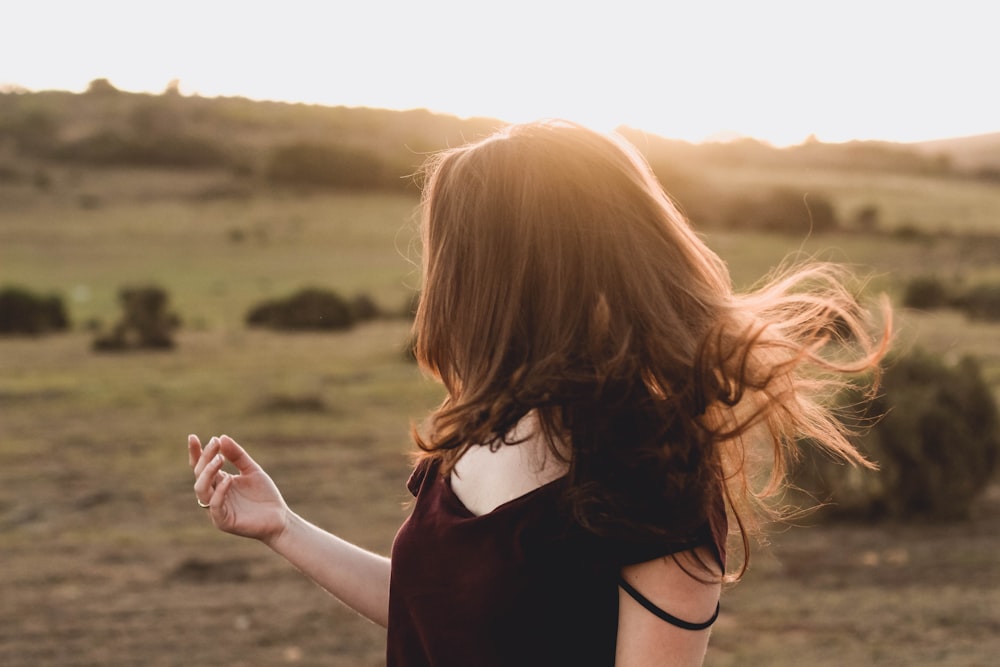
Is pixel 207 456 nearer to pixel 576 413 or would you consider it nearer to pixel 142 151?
pixel 576 413

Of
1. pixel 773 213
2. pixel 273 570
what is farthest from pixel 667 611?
pixel 773 213

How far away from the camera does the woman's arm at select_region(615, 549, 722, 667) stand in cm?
139

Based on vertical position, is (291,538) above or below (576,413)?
below

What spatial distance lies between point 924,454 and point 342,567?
6656mm

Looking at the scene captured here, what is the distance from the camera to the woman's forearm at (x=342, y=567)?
194cm

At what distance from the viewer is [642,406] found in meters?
1.49

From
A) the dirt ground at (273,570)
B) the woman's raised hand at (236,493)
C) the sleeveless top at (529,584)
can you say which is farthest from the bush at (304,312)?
the sleeveless top at (529,584)

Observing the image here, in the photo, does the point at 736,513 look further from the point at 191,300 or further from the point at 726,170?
the point at 726,170

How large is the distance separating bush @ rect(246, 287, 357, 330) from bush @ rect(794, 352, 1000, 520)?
1261 centimetres

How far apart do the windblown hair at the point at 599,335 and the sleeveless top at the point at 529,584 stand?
45 millimetres

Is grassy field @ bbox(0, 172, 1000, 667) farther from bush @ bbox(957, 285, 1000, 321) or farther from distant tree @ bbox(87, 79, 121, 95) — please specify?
distant tree @ bbox(87, 79, 121, 95)

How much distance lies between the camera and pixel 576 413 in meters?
1.48

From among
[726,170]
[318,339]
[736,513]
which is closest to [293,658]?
[736,513]

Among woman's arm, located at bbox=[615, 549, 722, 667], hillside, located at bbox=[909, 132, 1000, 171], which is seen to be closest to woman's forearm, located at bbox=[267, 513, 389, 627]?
woman's arm, located at bbox=[615, 549, 722, 667]
